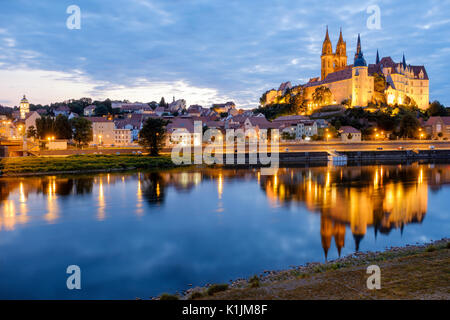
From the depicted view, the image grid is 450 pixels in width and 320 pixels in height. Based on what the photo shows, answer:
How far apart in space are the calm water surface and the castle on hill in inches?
2556

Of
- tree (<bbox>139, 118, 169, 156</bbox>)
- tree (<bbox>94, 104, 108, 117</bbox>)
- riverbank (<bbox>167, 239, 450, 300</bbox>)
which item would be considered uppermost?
tree (<bbox>94, 104, 108, 117</bbox>)

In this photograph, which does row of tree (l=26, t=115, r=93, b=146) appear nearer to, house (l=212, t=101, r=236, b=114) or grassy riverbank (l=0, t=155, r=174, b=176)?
grassy riverbank (l=0, t=155, r=174, b=176)

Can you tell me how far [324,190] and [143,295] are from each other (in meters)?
22.4

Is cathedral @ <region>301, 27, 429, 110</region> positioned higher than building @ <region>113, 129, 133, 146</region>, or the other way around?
cathedral @ <region>301, 27, 429, 110</region>

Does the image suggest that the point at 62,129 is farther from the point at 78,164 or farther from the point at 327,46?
the point at 327,46

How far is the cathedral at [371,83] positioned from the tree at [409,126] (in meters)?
19.1

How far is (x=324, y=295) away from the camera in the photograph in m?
7.74

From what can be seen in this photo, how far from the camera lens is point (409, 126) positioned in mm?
73750

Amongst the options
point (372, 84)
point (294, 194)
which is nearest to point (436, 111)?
point (372, 84)

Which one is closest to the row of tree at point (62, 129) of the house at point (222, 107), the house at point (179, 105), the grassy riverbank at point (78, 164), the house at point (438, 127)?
the grassy riverbank at point (78, 164)

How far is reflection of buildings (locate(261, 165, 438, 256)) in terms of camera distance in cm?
1822

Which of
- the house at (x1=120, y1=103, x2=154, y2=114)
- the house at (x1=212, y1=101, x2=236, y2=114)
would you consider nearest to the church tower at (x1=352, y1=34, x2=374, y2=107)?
the house at (x1=212, y1=101, x2=236, y2=114)
